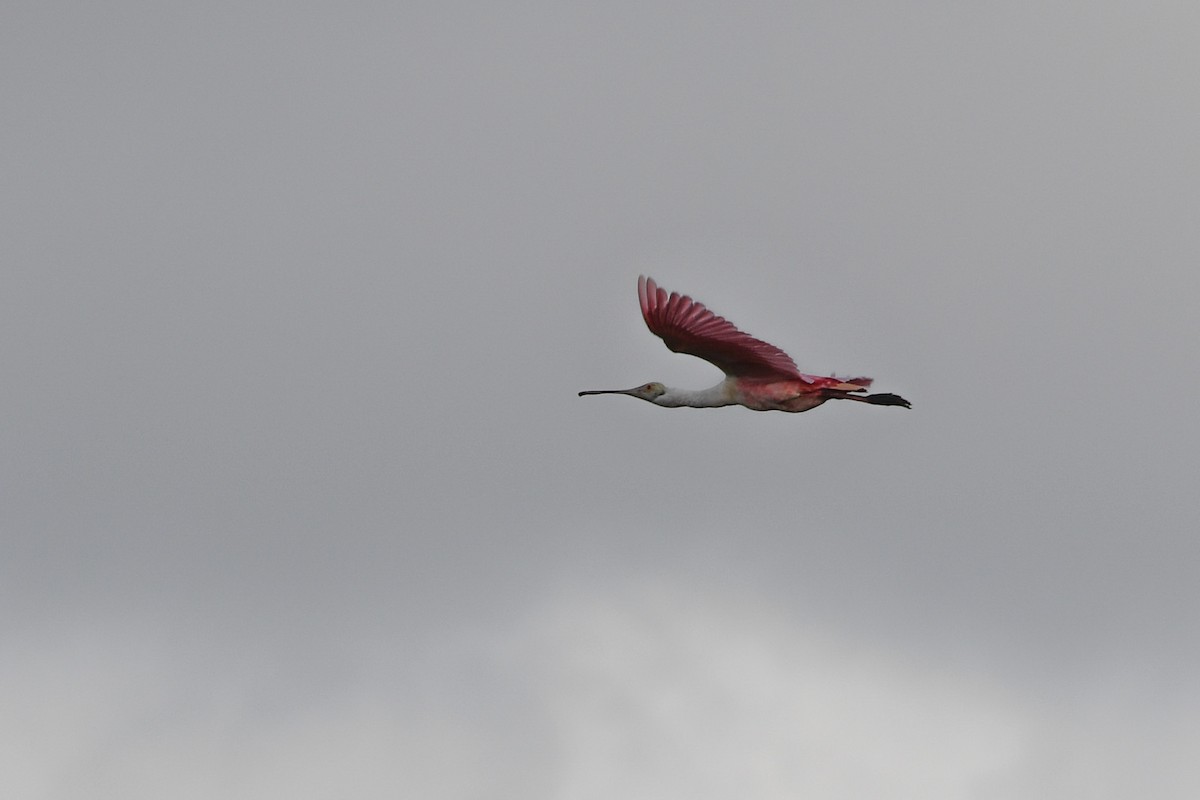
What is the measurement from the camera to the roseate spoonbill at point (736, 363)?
2848 cm

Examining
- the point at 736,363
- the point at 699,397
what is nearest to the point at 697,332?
the point at 736,363

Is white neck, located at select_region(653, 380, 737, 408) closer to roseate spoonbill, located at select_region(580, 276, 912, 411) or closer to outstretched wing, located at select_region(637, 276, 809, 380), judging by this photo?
roseate spoonbill, located at select_region(580, 276, 912, 411)

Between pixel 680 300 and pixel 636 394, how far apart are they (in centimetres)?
305

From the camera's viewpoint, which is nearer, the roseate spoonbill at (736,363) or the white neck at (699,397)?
the roseate spoonbill at (736,363)

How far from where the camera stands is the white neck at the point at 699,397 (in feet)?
98.5

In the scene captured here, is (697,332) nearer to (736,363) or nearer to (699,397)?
(736,363)

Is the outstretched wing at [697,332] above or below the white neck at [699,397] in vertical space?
above

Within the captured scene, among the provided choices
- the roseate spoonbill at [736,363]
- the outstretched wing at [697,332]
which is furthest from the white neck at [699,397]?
the outstretched wing at [697,332]

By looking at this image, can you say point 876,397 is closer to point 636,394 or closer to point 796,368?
point 796,368

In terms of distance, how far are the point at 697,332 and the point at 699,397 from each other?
204 centimetres

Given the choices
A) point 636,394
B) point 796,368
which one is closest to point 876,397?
point 796,368

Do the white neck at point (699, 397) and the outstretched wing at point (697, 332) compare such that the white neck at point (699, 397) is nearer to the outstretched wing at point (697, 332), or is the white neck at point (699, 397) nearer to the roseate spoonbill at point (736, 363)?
the roseate spoonbill at point (736, 363)

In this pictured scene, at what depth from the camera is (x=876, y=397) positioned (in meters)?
29.4

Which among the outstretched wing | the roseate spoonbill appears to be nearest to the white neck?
the roseate spoonbill
